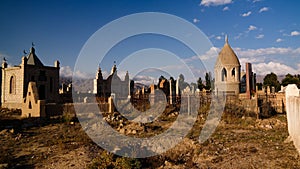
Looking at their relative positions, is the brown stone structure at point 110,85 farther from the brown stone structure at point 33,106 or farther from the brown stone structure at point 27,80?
the brown stone structure at point 33,106

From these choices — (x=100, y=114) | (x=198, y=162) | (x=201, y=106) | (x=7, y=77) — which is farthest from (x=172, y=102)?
(x=7, y=77)

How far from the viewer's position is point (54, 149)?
8.53 m

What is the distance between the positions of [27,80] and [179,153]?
72.7ft

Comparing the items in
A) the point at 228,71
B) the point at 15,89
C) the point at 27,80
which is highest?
the point at 228,71

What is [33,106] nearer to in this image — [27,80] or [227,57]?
[27,80]

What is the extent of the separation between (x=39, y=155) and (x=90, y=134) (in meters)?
3.69

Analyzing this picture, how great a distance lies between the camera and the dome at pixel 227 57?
27.0 m

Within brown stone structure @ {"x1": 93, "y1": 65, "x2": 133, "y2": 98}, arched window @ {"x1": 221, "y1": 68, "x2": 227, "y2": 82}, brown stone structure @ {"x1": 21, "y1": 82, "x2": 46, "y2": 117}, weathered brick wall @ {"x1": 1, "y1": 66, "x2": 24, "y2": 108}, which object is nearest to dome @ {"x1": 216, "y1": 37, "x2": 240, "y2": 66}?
arched window @ {"x1": 221, "y1": 68, "x2": 227, "y2": 82}

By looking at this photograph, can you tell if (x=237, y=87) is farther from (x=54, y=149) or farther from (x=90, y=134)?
(x=54, y=149)

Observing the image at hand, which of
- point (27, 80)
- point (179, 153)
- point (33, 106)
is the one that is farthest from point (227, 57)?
point (27, 80)

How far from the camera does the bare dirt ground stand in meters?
6.41

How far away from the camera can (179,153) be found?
7.82m

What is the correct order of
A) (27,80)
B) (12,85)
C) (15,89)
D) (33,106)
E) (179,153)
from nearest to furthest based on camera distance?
(179,153), (33,106), (27,80), (15,89), (12,85)

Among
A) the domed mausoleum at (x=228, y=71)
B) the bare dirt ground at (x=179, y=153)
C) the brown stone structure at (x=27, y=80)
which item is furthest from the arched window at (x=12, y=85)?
the domed mausoleum at (x=228, y=71)
